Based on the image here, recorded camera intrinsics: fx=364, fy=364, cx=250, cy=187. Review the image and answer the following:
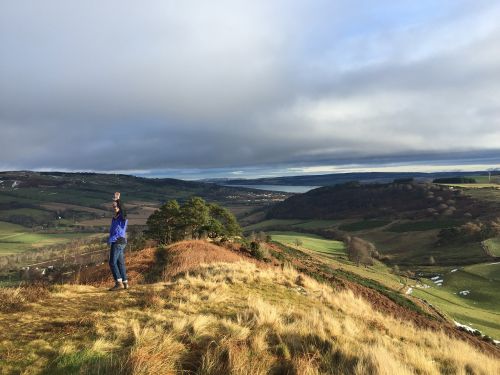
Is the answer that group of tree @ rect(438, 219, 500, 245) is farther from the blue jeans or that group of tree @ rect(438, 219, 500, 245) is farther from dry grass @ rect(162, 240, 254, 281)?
the blue jeans

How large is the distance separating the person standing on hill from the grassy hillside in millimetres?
610

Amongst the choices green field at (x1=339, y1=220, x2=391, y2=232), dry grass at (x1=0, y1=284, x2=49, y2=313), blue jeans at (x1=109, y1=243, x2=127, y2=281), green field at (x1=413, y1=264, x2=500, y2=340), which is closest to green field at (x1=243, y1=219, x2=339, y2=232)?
green field at (x1=339, y1=220, x2=391, y2=232)

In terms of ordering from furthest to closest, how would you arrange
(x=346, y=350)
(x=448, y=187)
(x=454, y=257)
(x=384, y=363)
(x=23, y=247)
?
(x=448, y=187)
(x=23, y=247)
(x=454, y=257)
(x=346, y=350)
(x=384, y=363)

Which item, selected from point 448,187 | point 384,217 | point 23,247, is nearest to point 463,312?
point 23,247

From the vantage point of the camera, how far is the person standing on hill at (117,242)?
40.4ft

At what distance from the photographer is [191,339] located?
23.5 feet

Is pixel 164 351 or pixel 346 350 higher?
pixel 164 351

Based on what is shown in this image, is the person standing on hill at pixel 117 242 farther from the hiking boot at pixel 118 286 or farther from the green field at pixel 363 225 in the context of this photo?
the green field at pixel 363 225

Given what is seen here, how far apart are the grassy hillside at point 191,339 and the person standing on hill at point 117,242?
0.61 meters

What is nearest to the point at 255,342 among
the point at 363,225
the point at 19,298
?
the point at 19,298

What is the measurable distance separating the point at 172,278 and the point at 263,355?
33.3ft

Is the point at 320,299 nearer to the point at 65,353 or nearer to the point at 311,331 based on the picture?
the point at 311,331

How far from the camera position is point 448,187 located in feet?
636

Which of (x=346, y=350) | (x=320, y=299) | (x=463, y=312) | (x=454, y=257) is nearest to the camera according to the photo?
(x=346, y=350)
